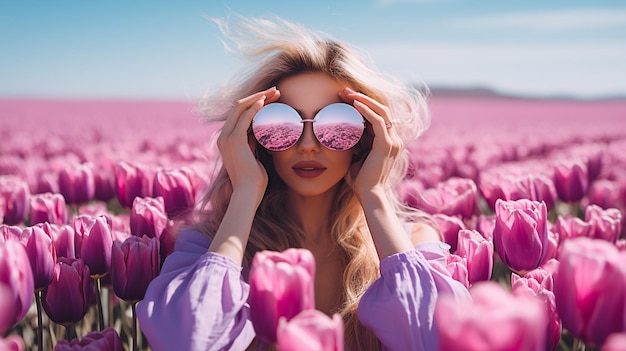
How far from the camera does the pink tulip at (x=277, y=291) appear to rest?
114 cm

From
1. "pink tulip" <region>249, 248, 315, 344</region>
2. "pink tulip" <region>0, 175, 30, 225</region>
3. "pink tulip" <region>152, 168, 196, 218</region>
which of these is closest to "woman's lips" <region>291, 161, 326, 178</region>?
"pink tulip" <region>152, 168, 196, 218</region>

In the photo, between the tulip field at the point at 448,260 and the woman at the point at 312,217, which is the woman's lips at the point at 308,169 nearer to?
the woman at the point at 312,217

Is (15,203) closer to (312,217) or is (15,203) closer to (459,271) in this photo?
(312,217)

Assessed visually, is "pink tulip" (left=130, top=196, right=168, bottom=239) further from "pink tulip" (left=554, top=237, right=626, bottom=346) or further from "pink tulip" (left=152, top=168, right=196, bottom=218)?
"pink tulip" (left=554, top=237, right=626, bottom=346)

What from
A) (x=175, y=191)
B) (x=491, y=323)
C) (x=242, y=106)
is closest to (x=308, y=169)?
(x=242, y=106)

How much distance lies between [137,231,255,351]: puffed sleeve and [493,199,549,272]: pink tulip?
0.75m

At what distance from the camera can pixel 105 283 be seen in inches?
84.3

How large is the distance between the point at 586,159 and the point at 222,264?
3.55 metres

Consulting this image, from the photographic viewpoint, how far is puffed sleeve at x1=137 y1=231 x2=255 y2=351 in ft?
5.16

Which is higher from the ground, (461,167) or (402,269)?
(402,269)

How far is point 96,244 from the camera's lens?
1900mm

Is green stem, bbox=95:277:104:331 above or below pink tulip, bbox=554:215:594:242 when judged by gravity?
below

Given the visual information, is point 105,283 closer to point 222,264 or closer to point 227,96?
point 222,264

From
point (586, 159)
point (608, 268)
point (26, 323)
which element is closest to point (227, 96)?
point (26, 323)
